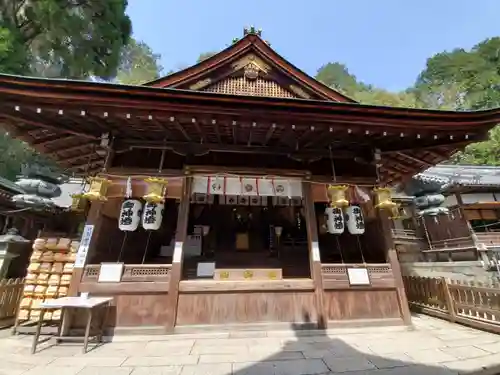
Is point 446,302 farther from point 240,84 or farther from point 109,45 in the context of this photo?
point 109,45

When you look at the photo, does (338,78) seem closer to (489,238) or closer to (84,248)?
(489,238)

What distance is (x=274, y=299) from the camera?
5.89 meters

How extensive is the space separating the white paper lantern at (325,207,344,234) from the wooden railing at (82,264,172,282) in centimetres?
415

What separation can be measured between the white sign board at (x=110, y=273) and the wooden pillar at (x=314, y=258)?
4.47 m

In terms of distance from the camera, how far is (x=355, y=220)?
657 cm

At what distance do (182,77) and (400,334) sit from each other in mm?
9066

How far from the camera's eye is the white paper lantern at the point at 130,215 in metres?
6.09

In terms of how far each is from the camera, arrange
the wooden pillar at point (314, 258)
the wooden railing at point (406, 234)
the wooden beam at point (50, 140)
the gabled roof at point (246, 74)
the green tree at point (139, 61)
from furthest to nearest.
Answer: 1. the green tree at point (139, 61)
2. the wooden railing at point (406, 234)
3. the gabled roof at point (246, 74)
4. the wooden beam at point (50, 140)
5. the wooden pillar at point (314, 258)

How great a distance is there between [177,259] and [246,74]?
6.12 metres

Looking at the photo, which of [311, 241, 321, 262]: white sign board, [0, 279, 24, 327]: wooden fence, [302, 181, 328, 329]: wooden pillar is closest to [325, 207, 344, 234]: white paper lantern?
[302, 181, 328, 329]: wooden pillar

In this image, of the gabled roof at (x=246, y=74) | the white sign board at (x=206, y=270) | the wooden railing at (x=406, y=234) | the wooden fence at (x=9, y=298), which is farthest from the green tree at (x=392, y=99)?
the wooden fence at (x=9, y=298)

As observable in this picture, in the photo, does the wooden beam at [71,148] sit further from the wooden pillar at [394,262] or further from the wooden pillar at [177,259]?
the wooden pillar at [394,262]

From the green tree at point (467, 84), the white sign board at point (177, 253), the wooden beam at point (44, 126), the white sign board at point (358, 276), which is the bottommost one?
the white sign board at point (358, 276)

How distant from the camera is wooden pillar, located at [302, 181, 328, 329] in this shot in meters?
5.81
